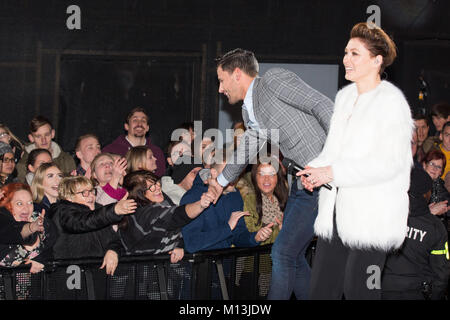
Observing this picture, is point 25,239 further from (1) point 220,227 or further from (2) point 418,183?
(2) point 418,183

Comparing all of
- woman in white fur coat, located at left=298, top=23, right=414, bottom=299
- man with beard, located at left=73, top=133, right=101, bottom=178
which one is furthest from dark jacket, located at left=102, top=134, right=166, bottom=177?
woman in white fur coat, located at left=298, top=23, right=414, bottom=299

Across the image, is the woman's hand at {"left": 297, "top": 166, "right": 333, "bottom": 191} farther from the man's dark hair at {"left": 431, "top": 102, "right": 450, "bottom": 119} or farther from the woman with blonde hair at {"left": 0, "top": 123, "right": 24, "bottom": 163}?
the man's dark hair at {"left": 431, "top": 102, "right": 450, "bottom": 119}

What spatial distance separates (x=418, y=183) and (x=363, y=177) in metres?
1.84

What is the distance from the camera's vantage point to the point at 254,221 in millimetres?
5914

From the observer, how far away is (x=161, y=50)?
31.4 ft

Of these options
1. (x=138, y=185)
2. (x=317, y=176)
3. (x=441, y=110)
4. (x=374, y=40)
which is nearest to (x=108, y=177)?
(x=138, y=185)

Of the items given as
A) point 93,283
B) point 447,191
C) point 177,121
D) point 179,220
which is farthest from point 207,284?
point 177,121

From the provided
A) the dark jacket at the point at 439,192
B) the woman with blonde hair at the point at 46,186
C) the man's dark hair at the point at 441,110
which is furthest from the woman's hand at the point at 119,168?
the man's dark hair at the point at 441,110

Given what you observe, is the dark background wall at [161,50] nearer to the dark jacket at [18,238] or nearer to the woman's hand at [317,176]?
the dark jacket at [18,238]

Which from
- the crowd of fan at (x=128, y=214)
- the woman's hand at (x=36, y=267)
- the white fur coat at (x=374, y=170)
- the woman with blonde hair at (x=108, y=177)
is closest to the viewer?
the white fur coat at (x=374, y=170)

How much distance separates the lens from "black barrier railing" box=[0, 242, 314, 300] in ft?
14.7

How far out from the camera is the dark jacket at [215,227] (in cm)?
511

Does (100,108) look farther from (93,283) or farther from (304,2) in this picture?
(93,283)

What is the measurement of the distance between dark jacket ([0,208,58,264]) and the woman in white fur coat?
6.27ft
